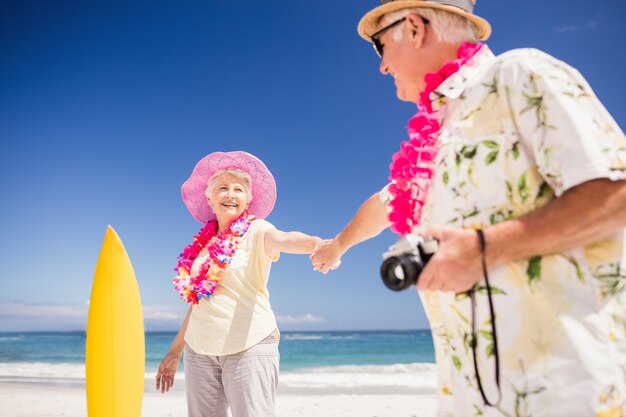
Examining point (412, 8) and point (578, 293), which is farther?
point (412, 8)

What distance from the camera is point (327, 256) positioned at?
98.2 inches

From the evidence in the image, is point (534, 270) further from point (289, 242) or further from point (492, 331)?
point (289, 242)

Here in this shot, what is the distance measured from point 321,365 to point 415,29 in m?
19.5

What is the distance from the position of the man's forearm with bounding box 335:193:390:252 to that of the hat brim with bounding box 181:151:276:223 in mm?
1522

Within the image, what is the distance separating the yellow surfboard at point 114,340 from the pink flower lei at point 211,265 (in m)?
0.58

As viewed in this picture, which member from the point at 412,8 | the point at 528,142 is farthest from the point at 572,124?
the point at 412,8

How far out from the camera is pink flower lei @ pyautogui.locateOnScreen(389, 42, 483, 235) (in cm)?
133

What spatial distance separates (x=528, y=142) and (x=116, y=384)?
3.49m

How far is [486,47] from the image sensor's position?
4.52ft

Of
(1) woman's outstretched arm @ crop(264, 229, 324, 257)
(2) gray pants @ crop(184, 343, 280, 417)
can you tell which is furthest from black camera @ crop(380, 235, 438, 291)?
(2) gray pants @ crop(184, 343, 280, 417)

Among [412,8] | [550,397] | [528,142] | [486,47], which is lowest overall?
[550,397]

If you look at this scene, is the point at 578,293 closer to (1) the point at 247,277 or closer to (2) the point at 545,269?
(2) the point at 545,269

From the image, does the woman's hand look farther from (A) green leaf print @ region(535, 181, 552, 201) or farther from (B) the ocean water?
(B) the ocean water

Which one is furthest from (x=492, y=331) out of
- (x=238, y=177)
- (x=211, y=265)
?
(x=238, y=177)
